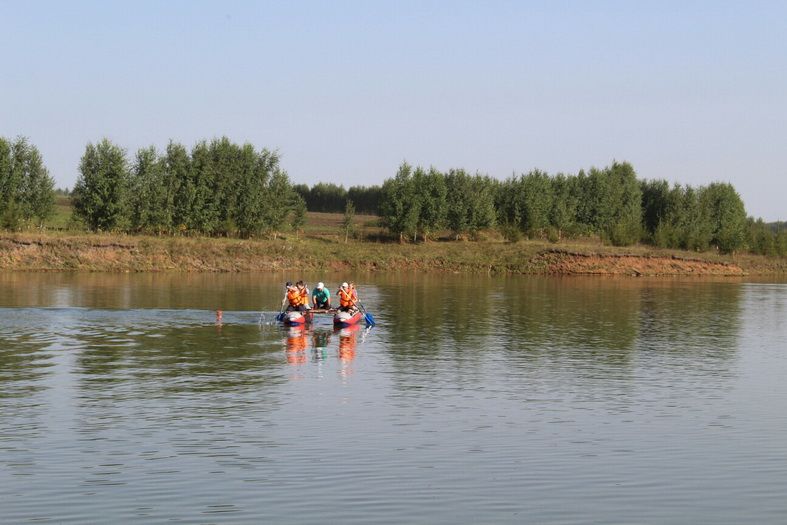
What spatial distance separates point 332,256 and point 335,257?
42 cm

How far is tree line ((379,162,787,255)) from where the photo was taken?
152 meters

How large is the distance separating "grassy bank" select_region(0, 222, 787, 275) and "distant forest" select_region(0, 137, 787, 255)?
5227 mm

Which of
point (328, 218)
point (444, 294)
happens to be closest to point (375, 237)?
point (328, 218)

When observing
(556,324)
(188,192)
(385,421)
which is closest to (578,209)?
(188,192)

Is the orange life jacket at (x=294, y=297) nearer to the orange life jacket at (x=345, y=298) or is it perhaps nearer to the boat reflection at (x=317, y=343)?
the boat reflection at (x=317, y=343)

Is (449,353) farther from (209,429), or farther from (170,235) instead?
(170,235)

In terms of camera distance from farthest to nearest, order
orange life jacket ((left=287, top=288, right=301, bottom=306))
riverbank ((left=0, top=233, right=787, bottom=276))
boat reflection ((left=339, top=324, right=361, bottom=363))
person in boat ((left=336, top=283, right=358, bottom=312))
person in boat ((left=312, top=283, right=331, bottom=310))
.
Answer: riverbank ((left=0, top=233, right=787, bottom=276))
person in boat ((left=312, top=283, right=331, bottom=310))
person in boat ((left=336, top=283, right=358, bottom=312))
orange life jacket ((left=287, top=288, right=301, bottom=306))
boat reflection ((left=339, top=324, right=361, bottom=363))

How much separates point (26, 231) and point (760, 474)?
105m

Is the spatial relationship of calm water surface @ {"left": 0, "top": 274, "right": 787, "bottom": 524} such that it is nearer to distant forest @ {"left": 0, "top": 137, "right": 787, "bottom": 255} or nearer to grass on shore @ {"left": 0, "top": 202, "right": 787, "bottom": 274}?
grass on shore @ {"left": 0, "top": 202, "right": 787, "bottom": 274}

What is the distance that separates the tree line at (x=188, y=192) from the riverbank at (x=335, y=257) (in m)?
5.55

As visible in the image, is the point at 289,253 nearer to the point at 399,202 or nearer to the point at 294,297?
the point at 399,202

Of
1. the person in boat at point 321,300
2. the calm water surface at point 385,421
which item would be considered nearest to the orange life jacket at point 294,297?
the calm water surface at point 385,421

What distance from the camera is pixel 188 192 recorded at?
131 meters

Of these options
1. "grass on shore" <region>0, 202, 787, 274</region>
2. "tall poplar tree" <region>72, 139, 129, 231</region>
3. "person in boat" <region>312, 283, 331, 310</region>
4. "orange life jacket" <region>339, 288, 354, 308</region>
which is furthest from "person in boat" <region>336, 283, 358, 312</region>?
"tall poplar tree" <region>72, 139, 129, 231</region>
